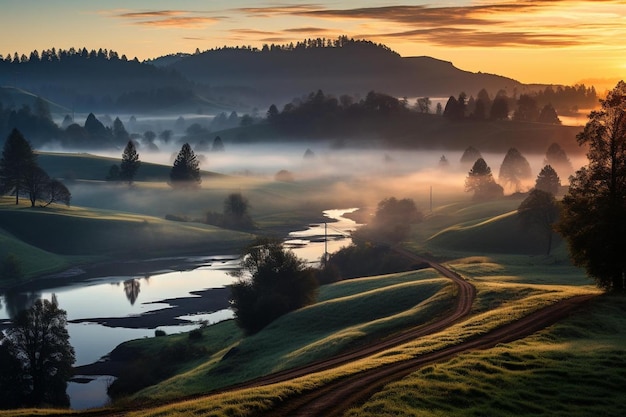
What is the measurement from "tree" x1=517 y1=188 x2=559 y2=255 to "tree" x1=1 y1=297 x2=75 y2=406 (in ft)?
271

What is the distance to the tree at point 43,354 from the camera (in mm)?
77500

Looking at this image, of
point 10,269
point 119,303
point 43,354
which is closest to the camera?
point 43,354

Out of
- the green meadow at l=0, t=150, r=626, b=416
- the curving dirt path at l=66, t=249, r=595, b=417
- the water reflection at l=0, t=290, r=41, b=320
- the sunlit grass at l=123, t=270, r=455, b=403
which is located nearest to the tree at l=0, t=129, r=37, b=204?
the water reflection at l=0, t=290, r=41, b=320

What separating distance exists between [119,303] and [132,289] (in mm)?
11933

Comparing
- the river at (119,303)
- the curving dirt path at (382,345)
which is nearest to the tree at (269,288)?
the river at (119,303)

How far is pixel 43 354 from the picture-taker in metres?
79.4

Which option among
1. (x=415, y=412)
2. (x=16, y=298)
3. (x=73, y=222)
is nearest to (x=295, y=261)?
(x=16, y=298)

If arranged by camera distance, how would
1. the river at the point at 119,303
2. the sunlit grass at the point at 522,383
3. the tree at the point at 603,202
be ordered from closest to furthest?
the sunlit grass at the point at 522,383 < the tree at the point at 603,202 < the river at the point at 119,303

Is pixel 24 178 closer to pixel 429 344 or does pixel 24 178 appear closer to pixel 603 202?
pixel 603 202

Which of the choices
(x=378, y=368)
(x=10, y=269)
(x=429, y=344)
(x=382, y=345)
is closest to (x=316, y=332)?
(x=382, y=345)

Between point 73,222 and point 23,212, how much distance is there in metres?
12.0

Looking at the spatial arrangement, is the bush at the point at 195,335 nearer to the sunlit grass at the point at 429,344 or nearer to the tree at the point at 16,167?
the sunlit grass at the point at 429,344

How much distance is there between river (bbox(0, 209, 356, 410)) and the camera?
303 feet

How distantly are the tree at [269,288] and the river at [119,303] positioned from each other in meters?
14.4
